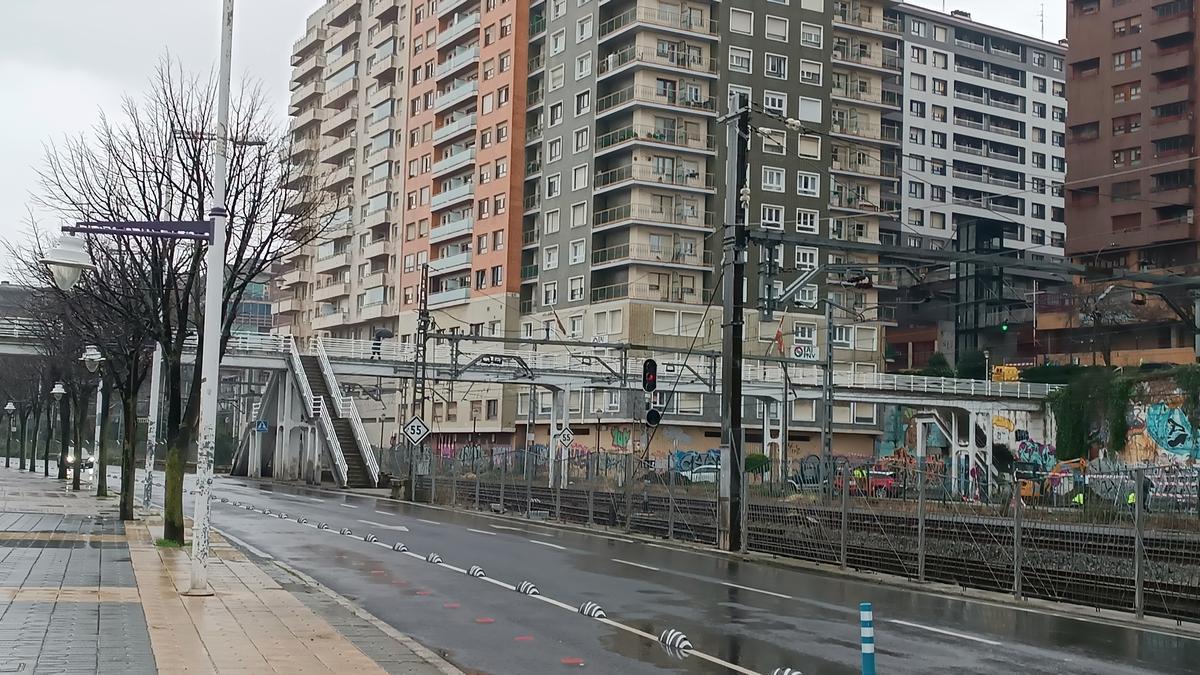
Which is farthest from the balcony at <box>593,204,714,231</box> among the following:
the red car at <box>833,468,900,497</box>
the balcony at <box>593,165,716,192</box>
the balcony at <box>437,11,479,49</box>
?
the red car at <box>833,468,900,497</box>

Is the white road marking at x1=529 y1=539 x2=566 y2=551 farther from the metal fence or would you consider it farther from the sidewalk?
the sidewalk

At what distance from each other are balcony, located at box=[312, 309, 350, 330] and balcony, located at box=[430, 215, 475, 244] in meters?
16.4

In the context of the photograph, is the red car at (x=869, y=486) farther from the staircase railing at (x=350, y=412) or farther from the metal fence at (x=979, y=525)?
the staircase railing at (x=350, y=412)

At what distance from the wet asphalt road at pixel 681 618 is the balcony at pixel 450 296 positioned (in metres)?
60.6

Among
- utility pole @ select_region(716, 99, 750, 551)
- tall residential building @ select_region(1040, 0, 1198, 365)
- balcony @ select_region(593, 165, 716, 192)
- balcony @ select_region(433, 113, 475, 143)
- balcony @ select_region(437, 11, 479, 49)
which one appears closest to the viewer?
utility pole @ select_region(716, 99, 750, 551)

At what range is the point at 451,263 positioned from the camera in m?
86.9

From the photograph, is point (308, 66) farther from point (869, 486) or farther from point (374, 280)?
point (869, 486)

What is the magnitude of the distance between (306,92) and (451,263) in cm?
3574

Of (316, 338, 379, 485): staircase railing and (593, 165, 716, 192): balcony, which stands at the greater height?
(593, 165, 716, 192): balcony

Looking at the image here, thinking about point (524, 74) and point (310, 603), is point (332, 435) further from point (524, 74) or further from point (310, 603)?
point (310, 603)

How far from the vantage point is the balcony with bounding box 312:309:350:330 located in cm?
10294

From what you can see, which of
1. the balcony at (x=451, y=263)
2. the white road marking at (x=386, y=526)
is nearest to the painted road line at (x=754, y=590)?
the white road marking at (x=386, y=526)

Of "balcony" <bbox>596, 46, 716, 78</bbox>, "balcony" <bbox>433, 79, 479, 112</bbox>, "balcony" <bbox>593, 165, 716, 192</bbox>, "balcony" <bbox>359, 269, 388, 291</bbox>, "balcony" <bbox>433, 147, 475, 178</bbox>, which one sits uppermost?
"balcony" <bbox>433, 79, 479, 112</bbox>

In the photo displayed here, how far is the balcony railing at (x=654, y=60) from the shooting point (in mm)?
74000
